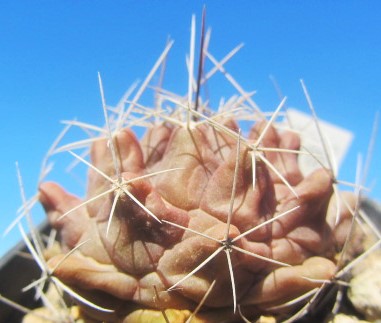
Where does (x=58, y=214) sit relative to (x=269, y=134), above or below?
below

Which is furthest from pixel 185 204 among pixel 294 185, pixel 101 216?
pixel 294 185

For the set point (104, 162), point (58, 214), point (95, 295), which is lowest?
point (95, 295)

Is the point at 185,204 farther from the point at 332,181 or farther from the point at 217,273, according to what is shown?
the point at 332,181

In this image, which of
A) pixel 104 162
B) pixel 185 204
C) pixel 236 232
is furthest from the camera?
pixel 104 162

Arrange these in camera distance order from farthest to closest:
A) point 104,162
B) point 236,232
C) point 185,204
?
point 104,162
point 185,204
point 236,232

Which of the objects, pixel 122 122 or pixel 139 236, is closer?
pixel 139 236
